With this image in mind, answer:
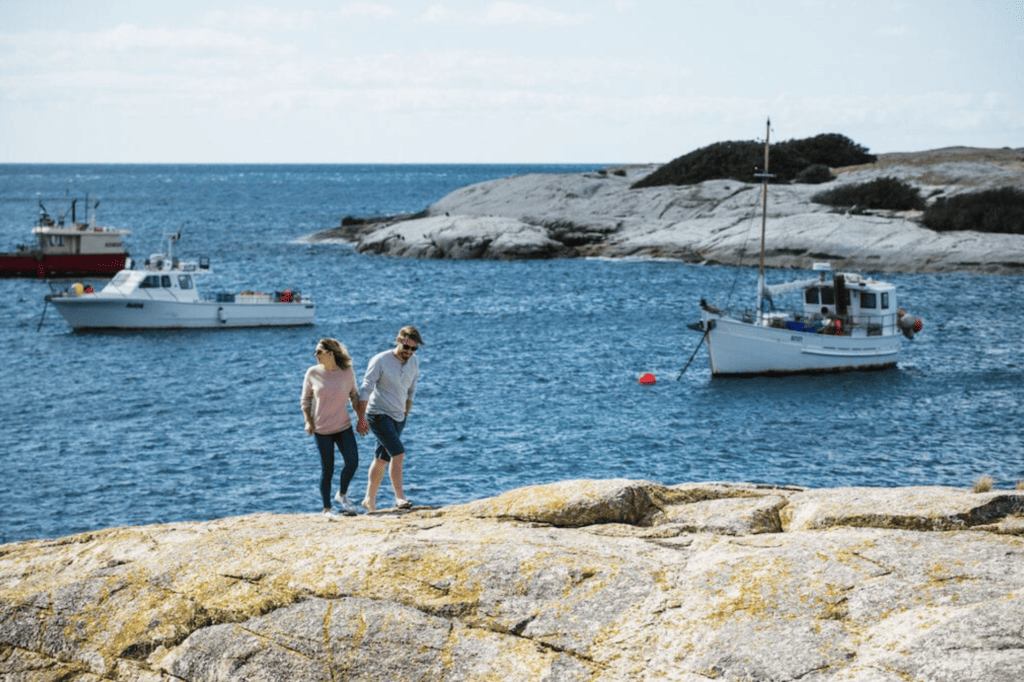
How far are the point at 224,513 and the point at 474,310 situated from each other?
36.8m

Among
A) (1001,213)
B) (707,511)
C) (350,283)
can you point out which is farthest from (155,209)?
(707,511)

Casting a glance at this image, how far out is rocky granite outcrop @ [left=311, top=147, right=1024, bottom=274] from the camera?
73250 millimetres

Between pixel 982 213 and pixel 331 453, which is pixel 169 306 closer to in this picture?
pixel 331 453

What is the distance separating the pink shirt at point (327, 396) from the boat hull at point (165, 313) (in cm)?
4568

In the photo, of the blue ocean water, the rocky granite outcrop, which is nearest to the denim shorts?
the blue ocean water

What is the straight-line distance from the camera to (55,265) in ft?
252

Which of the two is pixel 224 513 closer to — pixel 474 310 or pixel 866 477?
pixel 866 477

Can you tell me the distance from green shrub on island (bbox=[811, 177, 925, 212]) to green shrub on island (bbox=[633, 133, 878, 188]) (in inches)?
Answer: 445

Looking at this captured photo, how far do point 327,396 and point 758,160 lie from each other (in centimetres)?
9940

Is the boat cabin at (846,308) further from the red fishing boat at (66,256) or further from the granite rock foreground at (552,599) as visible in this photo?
the red fishing boat at (66,256)

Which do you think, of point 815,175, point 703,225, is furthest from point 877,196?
point 703,225

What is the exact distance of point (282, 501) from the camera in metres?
26.0

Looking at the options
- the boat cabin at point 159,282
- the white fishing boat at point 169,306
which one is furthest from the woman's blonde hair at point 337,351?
the boat cabin at point 159,282

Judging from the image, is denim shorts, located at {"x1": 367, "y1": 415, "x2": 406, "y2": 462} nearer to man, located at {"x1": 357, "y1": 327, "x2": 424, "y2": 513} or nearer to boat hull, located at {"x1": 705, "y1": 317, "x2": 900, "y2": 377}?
man, located at {"x1": 357, "y1": 327, "x2": 424, "y2": 513}
